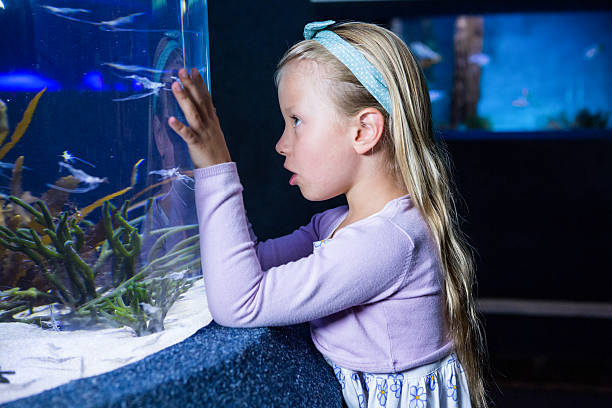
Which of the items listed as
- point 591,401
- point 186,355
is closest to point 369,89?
point 186,355

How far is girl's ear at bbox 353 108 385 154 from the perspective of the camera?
91 centimetres

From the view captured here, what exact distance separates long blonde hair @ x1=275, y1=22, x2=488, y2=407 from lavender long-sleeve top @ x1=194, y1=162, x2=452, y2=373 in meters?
0.03

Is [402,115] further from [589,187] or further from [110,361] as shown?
[589,187]

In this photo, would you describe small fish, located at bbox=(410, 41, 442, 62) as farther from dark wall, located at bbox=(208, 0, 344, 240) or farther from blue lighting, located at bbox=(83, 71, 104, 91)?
blue lighting, located at bbox=(83, 71, 104, 91)

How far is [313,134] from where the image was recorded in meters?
0.89

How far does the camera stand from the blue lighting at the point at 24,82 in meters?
0.65

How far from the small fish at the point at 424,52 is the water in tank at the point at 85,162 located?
4.74 m

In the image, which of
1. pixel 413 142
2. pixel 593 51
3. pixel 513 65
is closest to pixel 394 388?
pixel 413 142

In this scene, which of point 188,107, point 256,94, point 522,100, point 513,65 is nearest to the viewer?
point 188,107

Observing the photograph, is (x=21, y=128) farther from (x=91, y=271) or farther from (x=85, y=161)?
(x=91, y=271)

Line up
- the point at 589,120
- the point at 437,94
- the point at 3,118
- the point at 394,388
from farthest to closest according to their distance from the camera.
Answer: the point at 437,94 < the point at 589,120 < the point at 394,388 < the point at 3,118

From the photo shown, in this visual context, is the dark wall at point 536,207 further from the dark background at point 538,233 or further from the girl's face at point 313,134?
the girl's face at point 313,134

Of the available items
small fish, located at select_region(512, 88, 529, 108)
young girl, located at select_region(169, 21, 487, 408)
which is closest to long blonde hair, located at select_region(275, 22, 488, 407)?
young girl, located at select_region(169, 21, 487, 408)

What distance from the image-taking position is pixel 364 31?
0.92 metres
